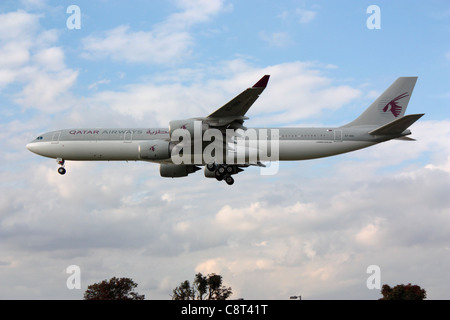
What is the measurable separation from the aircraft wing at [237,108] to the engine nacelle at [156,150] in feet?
15.8

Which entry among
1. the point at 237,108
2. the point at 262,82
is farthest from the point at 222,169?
the point at 262,82

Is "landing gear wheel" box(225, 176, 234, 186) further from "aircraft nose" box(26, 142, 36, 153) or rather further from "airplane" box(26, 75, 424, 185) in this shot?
"aircraft nose" box(26, 142, 36, 153)

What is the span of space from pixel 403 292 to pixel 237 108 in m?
43.2

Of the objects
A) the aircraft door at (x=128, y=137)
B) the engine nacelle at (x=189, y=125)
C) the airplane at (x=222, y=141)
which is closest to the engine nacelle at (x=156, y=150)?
the airplane at (x=222, y=141)

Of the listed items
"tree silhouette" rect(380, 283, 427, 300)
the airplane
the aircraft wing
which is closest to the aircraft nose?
the airplane

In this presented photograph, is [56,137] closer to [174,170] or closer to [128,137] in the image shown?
[128,137]

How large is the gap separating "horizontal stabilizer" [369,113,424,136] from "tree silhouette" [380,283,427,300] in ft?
97.6

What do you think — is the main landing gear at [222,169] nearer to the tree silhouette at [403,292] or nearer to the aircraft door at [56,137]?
the aircraft door at [56,137]

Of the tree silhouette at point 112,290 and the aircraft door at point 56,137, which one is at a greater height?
the aircraft door at point 56,137

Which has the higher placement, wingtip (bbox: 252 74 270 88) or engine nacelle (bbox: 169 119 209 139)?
wingtip (bbox: 252 74 270 88)

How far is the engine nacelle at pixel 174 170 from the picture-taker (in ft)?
169

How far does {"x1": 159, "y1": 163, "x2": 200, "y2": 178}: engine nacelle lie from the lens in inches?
2024
